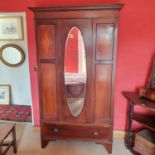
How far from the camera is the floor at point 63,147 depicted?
2402mm

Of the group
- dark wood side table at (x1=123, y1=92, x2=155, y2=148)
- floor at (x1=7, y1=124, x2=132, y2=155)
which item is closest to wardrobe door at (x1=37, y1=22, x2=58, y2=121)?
floor at (x1=7, y1=124, x2=132, y2=155)

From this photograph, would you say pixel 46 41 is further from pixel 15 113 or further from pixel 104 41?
pixel 15 113

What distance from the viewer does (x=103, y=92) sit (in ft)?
7.14

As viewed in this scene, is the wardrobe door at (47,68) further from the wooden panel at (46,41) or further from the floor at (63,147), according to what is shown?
the floor at (63,147)

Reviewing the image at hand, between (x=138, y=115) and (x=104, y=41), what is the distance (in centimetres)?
120

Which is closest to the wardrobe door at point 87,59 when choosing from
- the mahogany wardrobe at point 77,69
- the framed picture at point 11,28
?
the mahogany wardrobe at point 77,69

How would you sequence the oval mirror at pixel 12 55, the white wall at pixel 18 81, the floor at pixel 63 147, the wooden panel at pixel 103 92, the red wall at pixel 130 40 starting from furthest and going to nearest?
the white wall at pixel 18 81 → the oval mirror at pixel 12 55 → the floor at pixel 63 147 → the red wall at pixel 130 40 → the wooden panel at pixel 103 92

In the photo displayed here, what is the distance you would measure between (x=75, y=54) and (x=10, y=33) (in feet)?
6.27

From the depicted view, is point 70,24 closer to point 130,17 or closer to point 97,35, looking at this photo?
point 97,35

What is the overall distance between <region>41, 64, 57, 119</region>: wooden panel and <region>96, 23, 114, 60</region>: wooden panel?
59 centimetres

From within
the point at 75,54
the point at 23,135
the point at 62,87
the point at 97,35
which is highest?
the point at 97,35

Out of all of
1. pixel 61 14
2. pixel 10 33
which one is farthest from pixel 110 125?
pixel 10 33

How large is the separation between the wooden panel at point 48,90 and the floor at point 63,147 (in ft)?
1.64

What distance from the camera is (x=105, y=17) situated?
1.95m
